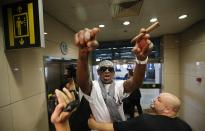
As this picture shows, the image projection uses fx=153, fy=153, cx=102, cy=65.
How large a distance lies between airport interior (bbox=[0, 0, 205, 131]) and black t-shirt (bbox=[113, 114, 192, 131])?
886 millimetres

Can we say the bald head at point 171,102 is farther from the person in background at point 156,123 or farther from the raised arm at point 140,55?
the raised arm at point 140,55

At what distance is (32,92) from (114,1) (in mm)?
1476

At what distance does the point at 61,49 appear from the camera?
272 centimetres

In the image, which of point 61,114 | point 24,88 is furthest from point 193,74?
point 61,114

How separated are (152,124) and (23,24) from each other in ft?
4.18

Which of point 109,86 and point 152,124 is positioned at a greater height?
point 109,86

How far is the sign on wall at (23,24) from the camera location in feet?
3.94

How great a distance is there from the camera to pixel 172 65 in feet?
14.1

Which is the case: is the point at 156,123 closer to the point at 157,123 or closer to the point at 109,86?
the point at 157,123

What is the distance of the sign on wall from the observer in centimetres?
120

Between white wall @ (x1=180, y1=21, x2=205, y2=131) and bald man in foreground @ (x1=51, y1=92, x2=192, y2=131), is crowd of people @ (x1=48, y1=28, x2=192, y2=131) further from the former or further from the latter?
white wall @ (x1=180, y1=21, x2=205, y2=131)

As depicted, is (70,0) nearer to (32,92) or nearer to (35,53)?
(35,53)

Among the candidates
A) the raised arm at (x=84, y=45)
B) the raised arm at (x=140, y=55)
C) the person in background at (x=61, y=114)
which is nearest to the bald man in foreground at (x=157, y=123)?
the raised arm at (x=140, y=55)

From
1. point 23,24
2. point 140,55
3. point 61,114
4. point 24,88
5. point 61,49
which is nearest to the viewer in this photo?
point 61,114
